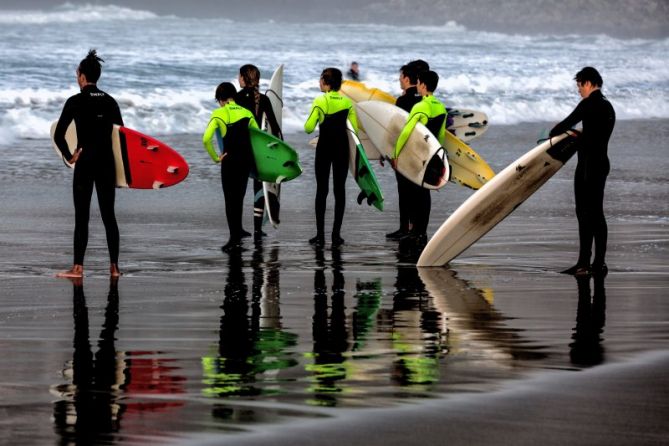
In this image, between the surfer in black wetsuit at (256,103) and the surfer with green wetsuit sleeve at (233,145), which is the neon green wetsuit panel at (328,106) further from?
the surfer with green wetsuit sleeve at (233,145)

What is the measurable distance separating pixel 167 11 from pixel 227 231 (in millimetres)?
101424

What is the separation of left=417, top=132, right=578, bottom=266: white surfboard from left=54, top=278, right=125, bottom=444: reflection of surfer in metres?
3.16

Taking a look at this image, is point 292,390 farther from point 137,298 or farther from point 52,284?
point 52,284

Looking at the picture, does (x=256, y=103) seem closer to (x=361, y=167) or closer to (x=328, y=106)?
(x=328, y=106)

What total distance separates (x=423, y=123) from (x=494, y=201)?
65.4 inches

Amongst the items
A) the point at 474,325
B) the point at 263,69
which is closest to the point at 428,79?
the point at 474,325

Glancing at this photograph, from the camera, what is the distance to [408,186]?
12.0 m

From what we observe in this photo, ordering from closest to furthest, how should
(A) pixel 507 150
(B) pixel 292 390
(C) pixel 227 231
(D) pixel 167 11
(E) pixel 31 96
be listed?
(B) pixel 292 390 → (C) pixel 227 231 → (A) pixel 507 150 → (E) pixel 31 96 → (D) pixel 167 11

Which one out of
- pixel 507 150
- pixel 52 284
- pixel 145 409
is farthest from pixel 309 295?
pixel 507 150

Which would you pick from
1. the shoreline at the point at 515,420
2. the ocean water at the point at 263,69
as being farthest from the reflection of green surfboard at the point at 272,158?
the ocean water at the point at 263,69

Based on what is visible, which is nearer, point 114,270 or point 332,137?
point 114,270

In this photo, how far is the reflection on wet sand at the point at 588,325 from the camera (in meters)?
6.37

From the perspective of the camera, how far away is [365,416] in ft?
17.0

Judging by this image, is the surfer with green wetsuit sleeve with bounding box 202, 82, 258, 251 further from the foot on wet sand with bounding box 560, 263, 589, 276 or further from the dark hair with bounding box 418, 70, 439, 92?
the foot on wet sand with bounding box 560, 263, 589, 276
